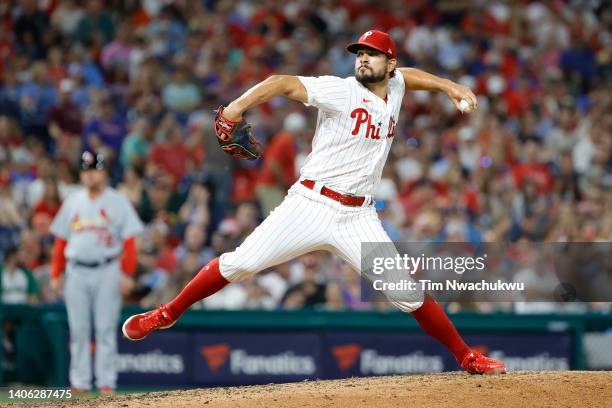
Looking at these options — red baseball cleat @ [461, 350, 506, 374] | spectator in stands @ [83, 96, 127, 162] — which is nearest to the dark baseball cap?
spectator in stands @ [83, 96, 127, 162]

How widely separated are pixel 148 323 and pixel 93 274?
3.24 m

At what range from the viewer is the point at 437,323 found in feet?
22.2

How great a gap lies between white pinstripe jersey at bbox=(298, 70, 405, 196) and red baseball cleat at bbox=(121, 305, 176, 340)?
1199 millimetres

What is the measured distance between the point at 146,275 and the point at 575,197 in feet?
15.8

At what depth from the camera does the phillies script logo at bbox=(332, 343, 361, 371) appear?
1062 cm

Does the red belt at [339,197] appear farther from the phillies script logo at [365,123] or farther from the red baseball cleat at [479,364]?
the red baseball cleat at [479,364]

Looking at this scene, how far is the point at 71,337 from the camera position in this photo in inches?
397

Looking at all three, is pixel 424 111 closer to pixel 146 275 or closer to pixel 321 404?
pixel 146 275

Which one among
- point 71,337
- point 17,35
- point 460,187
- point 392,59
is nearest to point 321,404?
point 392,59

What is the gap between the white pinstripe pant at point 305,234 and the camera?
6.40 metres

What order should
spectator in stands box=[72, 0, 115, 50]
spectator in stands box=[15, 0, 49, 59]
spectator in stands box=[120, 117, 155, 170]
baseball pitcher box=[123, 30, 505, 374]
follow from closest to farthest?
baseball pitcher box=[123, 30, 505, 374]
spectator in stands box=[120, 117, 155, 170]
spectator in stands box=[15, 0, 49, 59]
spectator in stands box=[72, 0, 115, 50]

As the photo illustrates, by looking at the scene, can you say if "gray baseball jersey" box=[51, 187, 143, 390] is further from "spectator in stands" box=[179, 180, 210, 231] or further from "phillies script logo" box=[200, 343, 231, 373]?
"spectator in stands" box=[179, 180, 210, 231]

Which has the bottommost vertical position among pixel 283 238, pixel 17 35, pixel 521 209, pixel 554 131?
pixel 283 238

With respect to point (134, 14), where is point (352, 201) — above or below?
below
